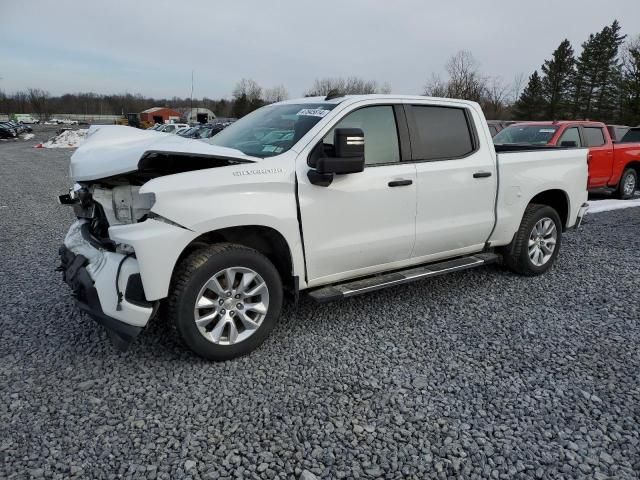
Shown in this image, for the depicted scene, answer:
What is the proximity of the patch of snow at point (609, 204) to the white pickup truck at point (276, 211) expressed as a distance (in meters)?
5.82

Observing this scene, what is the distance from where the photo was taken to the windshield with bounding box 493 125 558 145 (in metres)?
9.71

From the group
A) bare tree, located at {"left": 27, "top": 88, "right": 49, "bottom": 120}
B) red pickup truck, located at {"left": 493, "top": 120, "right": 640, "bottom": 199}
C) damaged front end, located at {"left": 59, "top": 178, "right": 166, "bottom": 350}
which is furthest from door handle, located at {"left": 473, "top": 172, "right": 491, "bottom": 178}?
bare tree, located at {"left": 27, "top": 88, "right": 49, "bottom": 120}

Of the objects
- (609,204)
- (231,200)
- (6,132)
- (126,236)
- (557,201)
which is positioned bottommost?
(609,204)

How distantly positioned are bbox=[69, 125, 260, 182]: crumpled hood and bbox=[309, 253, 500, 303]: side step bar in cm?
114

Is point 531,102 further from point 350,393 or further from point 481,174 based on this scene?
point 350,393

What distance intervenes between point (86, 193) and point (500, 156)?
3.69m

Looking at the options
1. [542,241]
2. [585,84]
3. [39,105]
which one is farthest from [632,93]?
[39,105]

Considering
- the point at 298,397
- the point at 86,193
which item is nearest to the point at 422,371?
the point at 298,397

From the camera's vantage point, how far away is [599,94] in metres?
48.4

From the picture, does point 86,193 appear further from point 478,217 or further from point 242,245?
point 478,217

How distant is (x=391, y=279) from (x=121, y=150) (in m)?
→ 2.29

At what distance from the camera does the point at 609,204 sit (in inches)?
400

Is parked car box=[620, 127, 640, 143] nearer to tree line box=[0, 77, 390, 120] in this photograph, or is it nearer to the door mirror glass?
the door mirror glass

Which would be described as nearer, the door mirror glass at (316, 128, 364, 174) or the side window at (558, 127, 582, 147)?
the door mirror glass at (316, 128, 364, 174)
